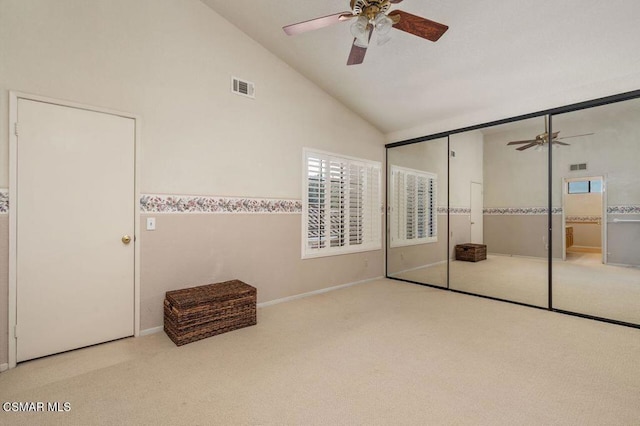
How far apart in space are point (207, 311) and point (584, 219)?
4328 millimetres

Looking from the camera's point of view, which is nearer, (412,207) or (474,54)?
(474,54)

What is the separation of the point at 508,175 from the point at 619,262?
1.48 metres

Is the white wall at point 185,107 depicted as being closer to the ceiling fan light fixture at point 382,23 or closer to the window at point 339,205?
the window at point 339,205

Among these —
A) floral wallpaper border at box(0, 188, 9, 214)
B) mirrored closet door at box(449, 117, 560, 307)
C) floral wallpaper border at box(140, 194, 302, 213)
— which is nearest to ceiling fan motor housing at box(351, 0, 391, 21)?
floral wallpaper border at box(140, 194, 302, 213)

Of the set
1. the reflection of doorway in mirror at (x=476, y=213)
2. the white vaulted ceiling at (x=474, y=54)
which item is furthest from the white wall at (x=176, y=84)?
the reflection of doorway in mirror at (x=476, y=213)

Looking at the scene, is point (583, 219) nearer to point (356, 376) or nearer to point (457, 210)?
point (457, 210)

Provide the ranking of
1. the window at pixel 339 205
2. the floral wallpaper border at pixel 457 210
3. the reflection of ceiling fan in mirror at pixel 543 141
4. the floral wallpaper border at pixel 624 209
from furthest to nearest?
1. the floral wallpaper border at pixel 457 210
2. the window at pixel 339 205
3. the reflection of ceiling fan in mirror at pixel 543 141
4. the floral wallpaper border at pixel 624 209

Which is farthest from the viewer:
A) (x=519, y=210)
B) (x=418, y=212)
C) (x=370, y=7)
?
(x=418, y=212)

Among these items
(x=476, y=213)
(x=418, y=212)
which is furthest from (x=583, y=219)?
(x=418, y=212)

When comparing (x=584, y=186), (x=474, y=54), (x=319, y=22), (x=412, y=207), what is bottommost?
(x=412, y=207)

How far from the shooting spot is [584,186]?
10.8 feet

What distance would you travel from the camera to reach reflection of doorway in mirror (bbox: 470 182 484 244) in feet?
13.5

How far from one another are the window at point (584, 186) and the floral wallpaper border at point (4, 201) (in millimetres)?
5517

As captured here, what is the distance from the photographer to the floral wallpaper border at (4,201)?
2.16 m
